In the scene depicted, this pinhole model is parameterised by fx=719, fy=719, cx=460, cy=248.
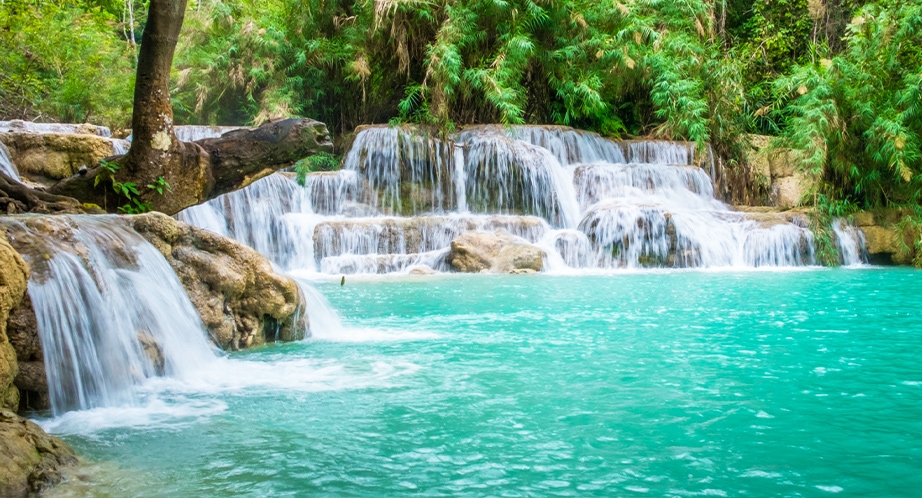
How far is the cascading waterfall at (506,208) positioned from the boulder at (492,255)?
41 centimetres

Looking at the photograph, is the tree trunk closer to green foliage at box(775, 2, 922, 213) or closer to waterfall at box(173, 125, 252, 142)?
waterfall at box(173, 125, 252, 142)

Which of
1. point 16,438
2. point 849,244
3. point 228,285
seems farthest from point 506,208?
point 16,438

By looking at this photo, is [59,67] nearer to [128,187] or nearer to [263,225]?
[263,225]

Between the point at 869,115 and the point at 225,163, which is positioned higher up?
the point at 869,115

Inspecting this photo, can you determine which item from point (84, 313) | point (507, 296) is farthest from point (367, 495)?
point (507, 296)

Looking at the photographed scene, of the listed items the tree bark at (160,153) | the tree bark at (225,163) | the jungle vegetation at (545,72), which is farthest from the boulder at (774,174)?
the tree bark at (160,153)

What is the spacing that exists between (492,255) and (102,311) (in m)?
8.55

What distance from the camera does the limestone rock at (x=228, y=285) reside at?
16.0ft

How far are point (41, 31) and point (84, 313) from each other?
15670 millimetres

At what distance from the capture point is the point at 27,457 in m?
2.43

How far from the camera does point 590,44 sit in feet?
56.2

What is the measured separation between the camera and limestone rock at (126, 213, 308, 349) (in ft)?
16.0

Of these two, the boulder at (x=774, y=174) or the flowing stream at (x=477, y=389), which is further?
the boulder at (x=774, y=174)

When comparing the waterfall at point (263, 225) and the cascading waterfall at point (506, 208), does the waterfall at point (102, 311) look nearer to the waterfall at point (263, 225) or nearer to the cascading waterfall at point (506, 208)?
the cascading waterfall at point (506, 208)
